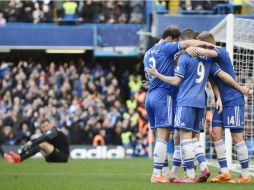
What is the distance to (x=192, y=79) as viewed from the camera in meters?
11.4

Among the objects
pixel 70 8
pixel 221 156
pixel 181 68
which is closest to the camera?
pixel 181 68

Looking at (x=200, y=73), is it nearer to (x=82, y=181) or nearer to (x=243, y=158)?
(x=243, y=158)

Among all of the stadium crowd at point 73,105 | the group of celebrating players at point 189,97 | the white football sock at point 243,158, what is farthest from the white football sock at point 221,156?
the stadium crowd at point 73,105

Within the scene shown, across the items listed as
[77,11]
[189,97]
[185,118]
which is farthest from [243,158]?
[77,11]

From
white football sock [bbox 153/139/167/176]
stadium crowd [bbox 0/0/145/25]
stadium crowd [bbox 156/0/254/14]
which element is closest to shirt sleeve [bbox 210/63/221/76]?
white football sock [bbox 153/139/167/176]

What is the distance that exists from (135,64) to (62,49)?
3356mm

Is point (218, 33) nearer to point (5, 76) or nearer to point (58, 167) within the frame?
point (58, 167)

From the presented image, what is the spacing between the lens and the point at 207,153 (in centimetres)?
2102

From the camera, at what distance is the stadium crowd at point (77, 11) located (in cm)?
2998

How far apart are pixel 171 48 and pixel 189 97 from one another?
78 cm

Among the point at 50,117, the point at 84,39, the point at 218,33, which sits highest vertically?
the point at 218,33

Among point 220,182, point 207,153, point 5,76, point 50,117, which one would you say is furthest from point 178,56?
point 5,76

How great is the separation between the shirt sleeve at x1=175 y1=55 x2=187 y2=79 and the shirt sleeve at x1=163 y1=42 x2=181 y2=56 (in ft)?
0.56

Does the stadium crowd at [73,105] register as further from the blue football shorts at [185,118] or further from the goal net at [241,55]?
the blue football shorts at [185,118]
